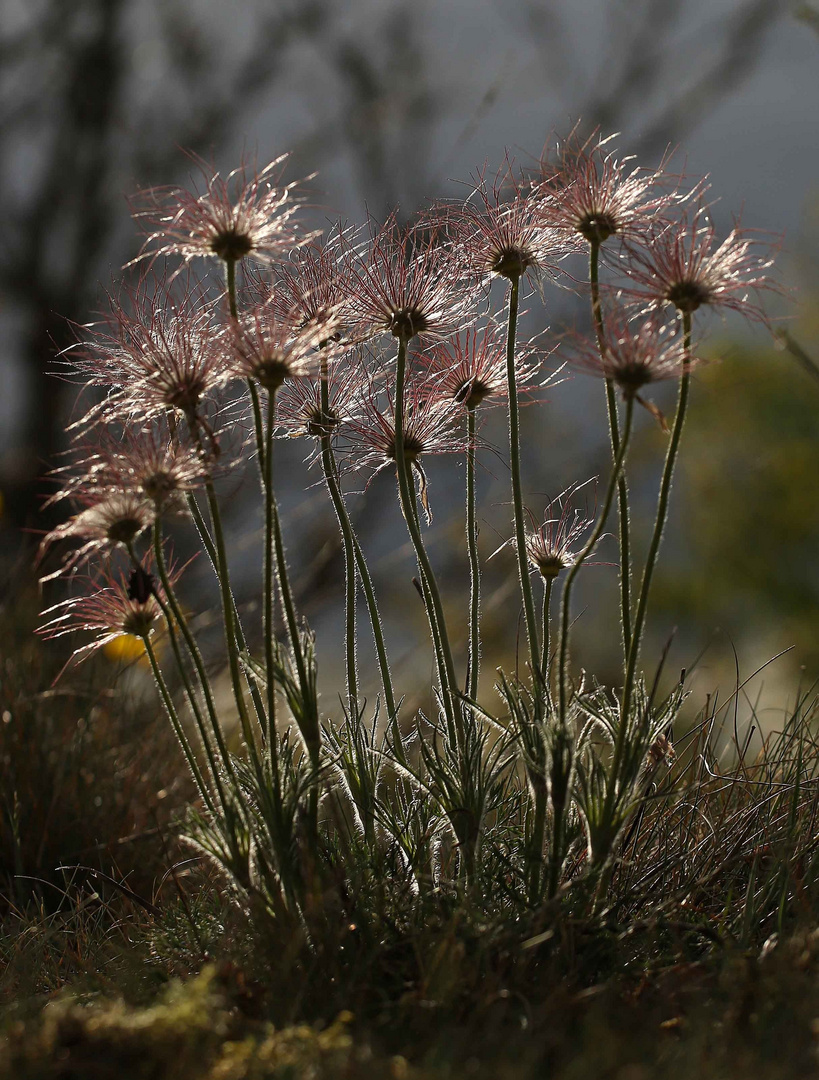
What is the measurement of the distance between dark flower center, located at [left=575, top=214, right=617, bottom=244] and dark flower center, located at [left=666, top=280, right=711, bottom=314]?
17 centimetres

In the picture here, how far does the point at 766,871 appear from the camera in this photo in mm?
2086

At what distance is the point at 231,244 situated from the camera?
1786 millimetres

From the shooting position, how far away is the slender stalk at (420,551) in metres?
1.75

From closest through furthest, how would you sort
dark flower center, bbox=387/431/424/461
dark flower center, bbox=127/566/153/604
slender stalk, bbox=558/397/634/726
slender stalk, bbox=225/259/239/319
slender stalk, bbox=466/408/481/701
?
slender stalk, bbox=558/397/634/726
slender stalk, bbox=225/259/239/319
dark flower center, bbox=127/566/153/604
slender stalk, bbox=466/408/481/701
dark flower center, bbox=387/431/424/461

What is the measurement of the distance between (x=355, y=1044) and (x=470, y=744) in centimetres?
57

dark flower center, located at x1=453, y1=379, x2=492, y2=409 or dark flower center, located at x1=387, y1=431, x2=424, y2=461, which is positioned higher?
dark flower center, located at x1=453, y1=379, x2=492, y2=409

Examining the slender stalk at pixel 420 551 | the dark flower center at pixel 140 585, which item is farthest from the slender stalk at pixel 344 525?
Answer: the dark flower center at pixel 140 585

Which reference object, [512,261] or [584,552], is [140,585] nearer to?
[584,552]

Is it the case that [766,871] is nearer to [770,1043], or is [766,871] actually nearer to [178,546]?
[770,1043]

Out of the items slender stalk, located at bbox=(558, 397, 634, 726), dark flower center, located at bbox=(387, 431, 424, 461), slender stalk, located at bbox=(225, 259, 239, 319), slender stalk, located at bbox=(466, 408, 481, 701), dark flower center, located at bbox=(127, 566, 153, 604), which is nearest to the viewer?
slender stalk, located at bbox=(558, 397, 634, 726)

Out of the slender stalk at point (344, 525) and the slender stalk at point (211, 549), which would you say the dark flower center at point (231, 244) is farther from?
the slender stalk at point (211, 549)

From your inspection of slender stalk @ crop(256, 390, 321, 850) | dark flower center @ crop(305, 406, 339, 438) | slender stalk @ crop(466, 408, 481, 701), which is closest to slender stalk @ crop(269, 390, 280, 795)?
slender stalk @ crop(256, 390, 321, 850)

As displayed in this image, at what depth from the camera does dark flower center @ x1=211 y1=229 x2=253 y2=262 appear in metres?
1.78

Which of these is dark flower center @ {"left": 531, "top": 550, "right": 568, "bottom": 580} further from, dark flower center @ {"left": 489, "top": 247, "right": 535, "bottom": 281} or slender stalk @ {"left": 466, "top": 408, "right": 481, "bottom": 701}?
dark flower center @ {"left": 489, "top": 247, "right": 535, "bottom": 281}
